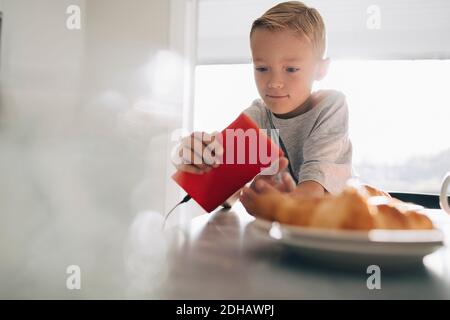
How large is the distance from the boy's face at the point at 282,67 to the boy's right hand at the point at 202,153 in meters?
0.41

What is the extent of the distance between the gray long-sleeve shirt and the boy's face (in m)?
0.04

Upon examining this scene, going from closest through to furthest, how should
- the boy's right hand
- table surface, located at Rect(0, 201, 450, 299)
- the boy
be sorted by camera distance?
Result: table surface, located at Rect(0, 201, 450, 299) < the boy's right hand < the boy

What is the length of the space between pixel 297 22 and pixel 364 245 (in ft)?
2.42

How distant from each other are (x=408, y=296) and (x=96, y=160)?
57.1 inches

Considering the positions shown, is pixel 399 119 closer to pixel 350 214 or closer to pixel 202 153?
pixel 202 153

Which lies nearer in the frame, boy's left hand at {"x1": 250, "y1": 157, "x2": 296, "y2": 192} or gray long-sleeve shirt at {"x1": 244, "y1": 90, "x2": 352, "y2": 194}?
boy's left hand at {"x1": 250, "y1": 157, "x2": 296, "y2": 192}

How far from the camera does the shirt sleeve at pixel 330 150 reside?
62cm

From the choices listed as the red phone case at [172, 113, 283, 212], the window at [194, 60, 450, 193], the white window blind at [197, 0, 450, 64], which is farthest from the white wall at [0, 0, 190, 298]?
the red phone case at [172, 113, 283, 212]

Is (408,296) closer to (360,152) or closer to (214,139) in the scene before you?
(214,139)

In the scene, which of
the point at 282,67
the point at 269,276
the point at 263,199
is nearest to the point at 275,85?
the point at 282,67

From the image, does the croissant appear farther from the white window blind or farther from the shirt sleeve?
the white window blind

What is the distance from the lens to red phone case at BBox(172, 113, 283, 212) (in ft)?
1.17

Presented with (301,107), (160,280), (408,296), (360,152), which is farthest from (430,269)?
(360,152)

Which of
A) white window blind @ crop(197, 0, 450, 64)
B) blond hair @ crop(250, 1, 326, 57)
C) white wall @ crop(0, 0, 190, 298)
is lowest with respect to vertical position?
white wall @ crop(0, 0, 190, 298)
